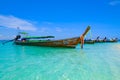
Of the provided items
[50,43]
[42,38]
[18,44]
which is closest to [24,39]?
[18,44]

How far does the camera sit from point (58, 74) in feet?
25.1

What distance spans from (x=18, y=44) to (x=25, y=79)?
27.9m

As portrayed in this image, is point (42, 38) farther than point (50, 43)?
Yes

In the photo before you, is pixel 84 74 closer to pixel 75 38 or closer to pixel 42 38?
pixel 75 38

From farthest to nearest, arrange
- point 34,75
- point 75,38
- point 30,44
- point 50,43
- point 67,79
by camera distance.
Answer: point 30,44
point 50,43
point 75,38
point 34,75
point 67,79

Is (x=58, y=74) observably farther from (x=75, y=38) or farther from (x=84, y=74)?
(x=75, y=38)

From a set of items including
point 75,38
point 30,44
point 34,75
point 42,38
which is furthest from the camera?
point 42,38

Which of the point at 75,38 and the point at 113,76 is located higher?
→ the point at 75,38

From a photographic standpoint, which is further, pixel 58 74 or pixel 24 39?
pixel 24 39

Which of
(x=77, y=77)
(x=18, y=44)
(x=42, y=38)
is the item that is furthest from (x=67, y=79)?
(x=18, y=44)

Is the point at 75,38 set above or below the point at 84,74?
above

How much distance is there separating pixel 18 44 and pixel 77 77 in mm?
28168

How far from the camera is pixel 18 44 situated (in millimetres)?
33938

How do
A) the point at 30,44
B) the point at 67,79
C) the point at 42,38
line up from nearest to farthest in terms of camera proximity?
the point at 67,79 → the point at 30,44 → the point at 42,38
